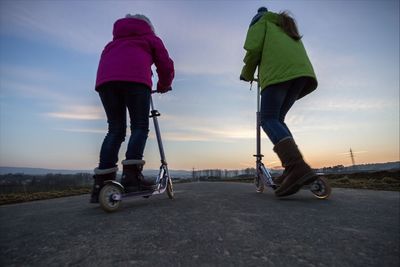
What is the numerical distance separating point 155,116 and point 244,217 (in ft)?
7.77

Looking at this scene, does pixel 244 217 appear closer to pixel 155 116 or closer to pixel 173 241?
pixel 173 241

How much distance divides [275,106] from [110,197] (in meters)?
2.29

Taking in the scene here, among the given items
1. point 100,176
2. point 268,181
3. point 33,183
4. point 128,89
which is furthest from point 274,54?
point 33,183

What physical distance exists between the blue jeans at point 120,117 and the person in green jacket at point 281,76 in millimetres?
1561

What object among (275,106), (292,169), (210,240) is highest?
(275,106)

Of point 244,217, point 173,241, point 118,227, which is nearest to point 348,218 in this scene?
point 244,217

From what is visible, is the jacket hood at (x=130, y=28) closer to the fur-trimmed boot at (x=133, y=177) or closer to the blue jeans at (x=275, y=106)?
the fur-trimmed boot at (x=133, y=177)

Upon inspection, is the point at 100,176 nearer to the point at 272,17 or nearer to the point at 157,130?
the point at 157,130

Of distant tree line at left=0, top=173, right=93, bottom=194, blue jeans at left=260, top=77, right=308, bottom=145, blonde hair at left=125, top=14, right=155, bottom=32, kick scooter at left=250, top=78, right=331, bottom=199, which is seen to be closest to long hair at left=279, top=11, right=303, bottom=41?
blue jeans at left=260, top=77, right=308, bottom=145

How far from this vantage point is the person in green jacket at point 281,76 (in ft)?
10.7

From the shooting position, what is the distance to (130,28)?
3449mm

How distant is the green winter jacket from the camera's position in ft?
11.5

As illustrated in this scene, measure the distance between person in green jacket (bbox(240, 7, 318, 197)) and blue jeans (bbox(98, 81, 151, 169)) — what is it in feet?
5.12

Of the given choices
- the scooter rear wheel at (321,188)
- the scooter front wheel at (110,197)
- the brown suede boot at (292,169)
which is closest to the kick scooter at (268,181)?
the scooter rear wheel at (321,188)
